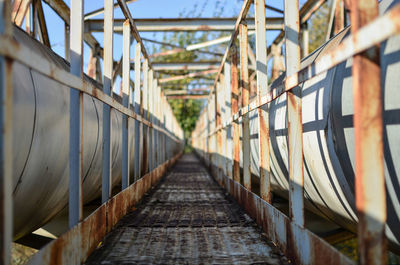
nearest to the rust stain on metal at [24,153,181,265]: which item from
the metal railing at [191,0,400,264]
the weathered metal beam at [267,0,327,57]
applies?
the metal railing at [191,0,400,264]

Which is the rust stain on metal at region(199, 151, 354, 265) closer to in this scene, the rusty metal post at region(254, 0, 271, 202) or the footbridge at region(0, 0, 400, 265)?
the footbridge at region(0, 0, 400, 265)

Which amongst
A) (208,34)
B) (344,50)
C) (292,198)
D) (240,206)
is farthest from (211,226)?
(208,34)

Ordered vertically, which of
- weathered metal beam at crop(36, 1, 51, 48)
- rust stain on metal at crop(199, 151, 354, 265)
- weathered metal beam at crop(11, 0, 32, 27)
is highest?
weathered metal beam at crop(36, 1, 51, 48)

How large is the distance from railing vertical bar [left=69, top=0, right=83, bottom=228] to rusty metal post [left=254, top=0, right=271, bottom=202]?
1.73m

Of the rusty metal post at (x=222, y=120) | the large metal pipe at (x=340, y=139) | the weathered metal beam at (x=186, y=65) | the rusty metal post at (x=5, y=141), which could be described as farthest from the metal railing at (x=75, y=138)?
the weathered metal beam at (x=186, y=65)

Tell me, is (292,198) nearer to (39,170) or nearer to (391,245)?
(391,245)

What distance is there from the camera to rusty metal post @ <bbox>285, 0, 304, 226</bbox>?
8.11ft

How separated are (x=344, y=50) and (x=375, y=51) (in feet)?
0.56

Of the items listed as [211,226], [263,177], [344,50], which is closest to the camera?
[344,50]

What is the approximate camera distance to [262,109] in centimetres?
362

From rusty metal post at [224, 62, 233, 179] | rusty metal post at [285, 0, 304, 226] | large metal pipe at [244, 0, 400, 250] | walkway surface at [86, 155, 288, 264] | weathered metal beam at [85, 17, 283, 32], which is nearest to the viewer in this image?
large metal pipe at [244, 0, 400, 250]

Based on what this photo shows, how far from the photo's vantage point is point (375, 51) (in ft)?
4.92

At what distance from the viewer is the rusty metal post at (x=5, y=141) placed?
147 centimetres

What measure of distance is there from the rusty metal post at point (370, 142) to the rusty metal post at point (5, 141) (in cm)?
146
